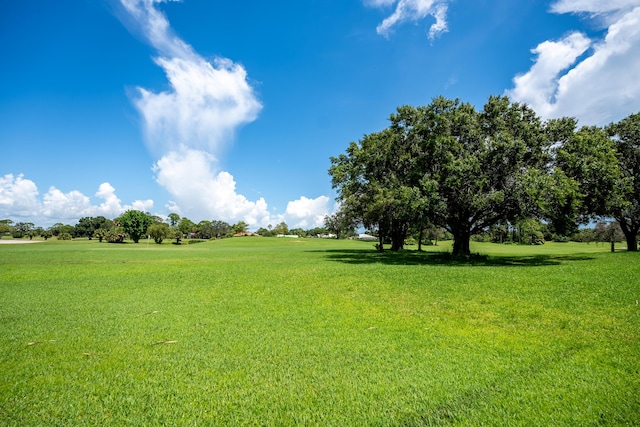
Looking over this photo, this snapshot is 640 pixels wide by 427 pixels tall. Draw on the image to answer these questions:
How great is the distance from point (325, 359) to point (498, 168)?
22424 mm

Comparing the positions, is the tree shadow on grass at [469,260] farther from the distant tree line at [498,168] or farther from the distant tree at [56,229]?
the distant tree at [56,229]

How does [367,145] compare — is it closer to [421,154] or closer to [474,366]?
[421,154]

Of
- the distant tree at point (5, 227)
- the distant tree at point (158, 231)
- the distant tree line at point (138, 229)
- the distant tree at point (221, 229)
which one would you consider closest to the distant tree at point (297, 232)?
the distant tree line at point (138, 229)

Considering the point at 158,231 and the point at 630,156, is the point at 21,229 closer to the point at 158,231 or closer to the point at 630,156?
the point at 158,231

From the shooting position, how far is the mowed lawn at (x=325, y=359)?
3.80m

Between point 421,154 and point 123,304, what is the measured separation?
22.9 metres

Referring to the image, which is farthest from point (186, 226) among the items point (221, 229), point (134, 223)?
point (134, 223)

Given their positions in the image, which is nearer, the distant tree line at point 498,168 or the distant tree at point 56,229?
the distant tree line at point 498,168

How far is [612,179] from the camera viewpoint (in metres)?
22.8

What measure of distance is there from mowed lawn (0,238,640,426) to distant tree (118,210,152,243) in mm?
92680

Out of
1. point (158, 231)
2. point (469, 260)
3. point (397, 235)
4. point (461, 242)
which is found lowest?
point (469, 260)

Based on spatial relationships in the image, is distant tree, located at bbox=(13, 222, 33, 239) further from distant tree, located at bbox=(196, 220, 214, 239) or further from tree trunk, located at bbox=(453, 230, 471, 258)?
tree trunk, located at bbox=(453, 230, 471, 258)

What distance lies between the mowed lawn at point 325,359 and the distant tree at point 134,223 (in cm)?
9268

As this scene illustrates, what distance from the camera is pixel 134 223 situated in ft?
302
